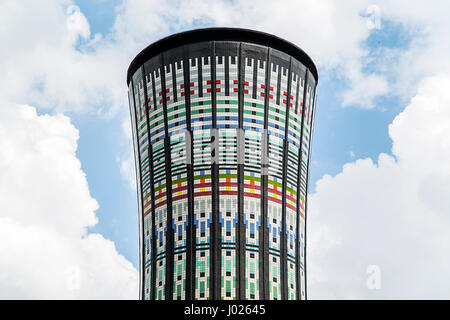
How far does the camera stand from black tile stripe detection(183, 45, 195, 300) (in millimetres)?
98125

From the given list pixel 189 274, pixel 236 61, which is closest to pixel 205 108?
pixel 236 61

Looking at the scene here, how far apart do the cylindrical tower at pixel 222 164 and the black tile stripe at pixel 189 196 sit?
0.46ft

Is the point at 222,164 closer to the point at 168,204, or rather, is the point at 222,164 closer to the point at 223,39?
the point at 168,204

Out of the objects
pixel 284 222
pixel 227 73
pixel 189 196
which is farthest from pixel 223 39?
pixel 284 222

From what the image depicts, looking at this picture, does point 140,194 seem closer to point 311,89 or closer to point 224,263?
point 224,263

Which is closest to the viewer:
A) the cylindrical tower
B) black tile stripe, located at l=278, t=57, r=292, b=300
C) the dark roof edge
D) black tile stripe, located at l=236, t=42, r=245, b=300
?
black tile stripe, located at l=236, t=42, r=245, b=300

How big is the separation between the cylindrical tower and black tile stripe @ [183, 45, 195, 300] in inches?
5.5

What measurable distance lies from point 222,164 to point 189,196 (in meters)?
6.50

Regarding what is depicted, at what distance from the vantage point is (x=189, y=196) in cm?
10106

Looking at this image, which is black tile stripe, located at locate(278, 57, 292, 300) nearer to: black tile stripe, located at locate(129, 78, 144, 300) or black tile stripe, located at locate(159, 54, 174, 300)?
black tile stripe, located at locate(159, 54, 174, 300)

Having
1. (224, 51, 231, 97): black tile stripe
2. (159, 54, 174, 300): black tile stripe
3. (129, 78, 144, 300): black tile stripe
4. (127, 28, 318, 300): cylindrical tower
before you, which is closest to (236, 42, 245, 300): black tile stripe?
(127, 28, 318, 300): cylindrical tower
